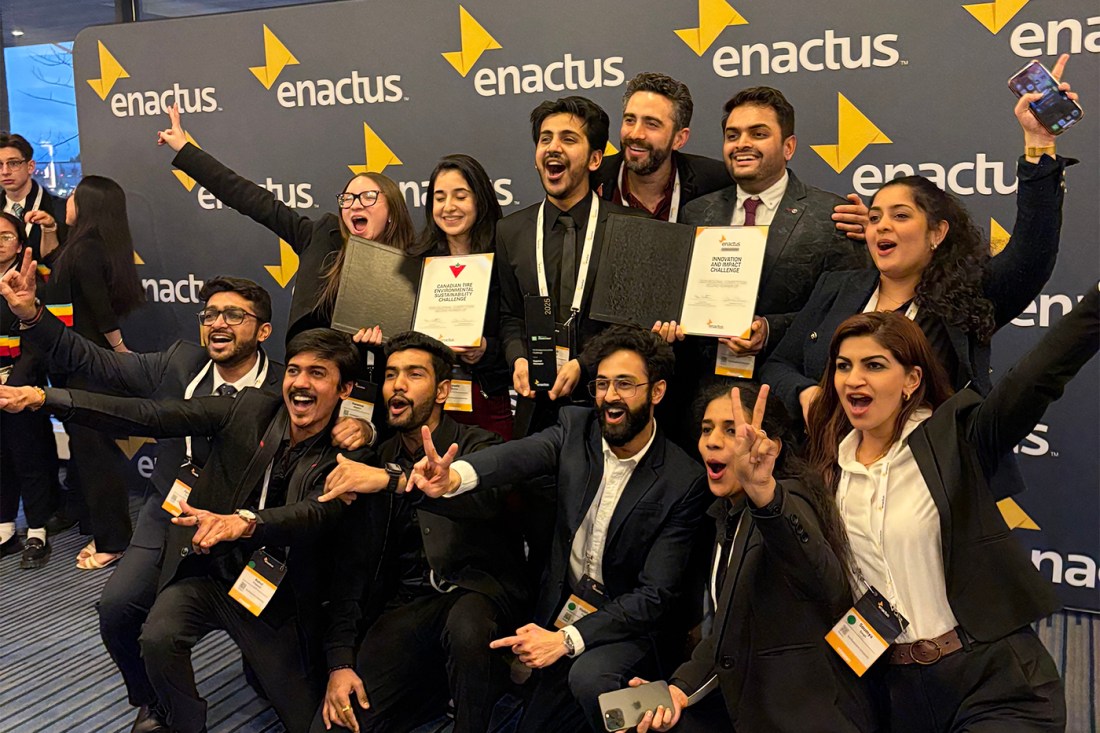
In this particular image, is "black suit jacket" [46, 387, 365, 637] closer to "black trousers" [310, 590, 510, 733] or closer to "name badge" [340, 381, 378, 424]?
"name badge" [340, 381, 378, 424]

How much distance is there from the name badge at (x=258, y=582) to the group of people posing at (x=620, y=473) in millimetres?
11

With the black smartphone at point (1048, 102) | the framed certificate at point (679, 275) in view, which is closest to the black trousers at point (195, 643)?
the framed certificate at point (679, 275)

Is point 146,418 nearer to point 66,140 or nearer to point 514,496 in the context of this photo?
point 514,496

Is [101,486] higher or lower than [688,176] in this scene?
lower

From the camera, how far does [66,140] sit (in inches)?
231

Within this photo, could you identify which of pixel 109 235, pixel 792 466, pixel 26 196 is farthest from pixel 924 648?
pixel 26 196

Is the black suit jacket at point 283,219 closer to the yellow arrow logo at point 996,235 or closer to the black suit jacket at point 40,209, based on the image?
the black suit jacket at point 40,209

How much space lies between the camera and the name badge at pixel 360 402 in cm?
323

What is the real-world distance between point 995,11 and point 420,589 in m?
3.06

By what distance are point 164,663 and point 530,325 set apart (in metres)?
1.57

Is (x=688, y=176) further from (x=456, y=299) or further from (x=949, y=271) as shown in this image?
(x=949, y=271)

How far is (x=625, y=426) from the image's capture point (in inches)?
114

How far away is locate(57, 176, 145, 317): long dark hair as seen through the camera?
16.2 ft

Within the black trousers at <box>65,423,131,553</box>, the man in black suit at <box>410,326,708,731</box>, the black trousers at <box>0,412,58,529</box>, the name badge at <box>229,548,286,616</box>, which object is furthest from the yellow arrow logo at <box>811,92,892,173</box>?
the black trousers at <box>0,412,58,529</box>
